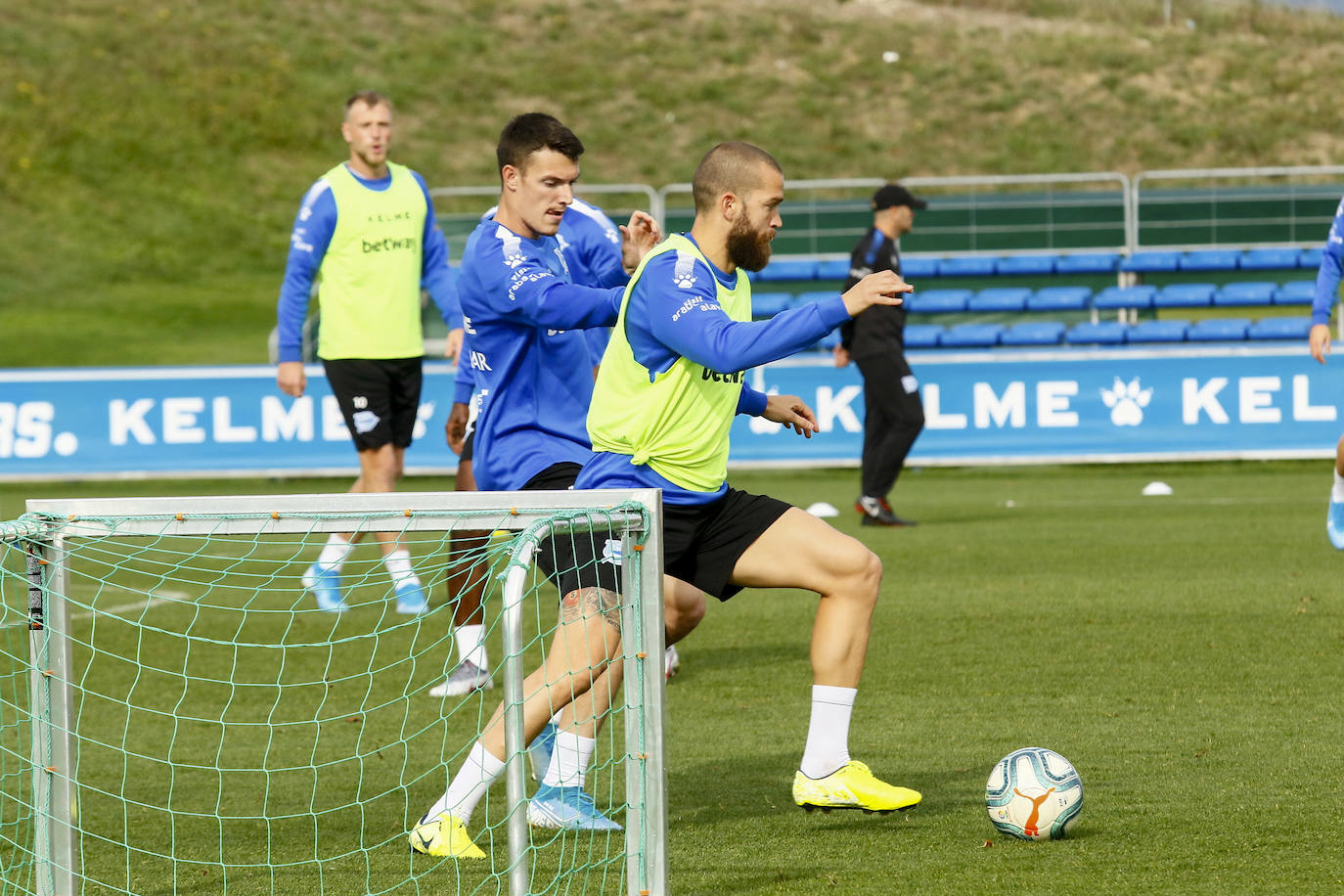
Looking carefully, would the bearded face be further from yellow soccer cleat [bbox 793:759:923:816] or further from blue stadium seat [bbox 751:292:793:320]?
blue stadium seat [bbox 751:292:793:320]

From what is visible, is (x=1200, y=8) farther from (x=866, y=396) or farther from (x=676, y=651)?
(x=676, y=651)

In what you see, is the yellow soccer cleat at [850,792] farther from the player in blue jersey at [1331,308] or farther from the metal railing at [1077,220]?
the metal railing at [1077,220]

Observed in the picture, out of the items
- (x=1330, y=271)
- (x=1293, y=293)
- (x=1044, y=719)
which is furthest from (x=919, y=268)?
(x=1044, y=719)

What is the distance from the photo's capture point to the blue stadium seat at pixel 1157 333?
18266mm

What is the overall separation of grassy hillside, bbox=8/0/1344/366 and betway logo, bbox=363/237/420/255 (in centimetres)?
2006

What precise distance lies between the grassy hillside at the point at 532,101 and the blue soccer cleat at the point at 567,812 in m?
23.8

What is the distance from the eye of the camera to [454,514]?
145 inches

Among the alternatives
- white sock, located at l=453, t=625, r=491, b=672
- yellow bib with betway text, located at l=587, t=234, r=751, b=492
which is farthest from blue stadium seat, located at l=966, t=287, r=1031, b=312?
yellow bib with betway text, located at l=587, t=234, r=751, b=492

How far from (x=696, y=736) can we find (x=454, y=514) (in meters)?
2.29

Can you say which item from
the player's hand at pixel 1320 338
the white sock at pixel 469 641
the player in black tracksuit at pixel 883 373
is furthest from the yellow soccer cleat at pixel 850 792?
the player in black tracksuit at pixel 883 373

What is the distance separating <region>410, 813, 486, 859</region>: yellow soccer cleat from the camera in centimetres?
426

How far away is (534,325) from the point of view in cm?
477

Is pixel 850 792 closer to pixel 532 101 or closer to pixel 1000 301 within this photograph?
pixel 1000 301

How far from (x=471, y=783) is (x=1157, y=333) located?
1532 cm
